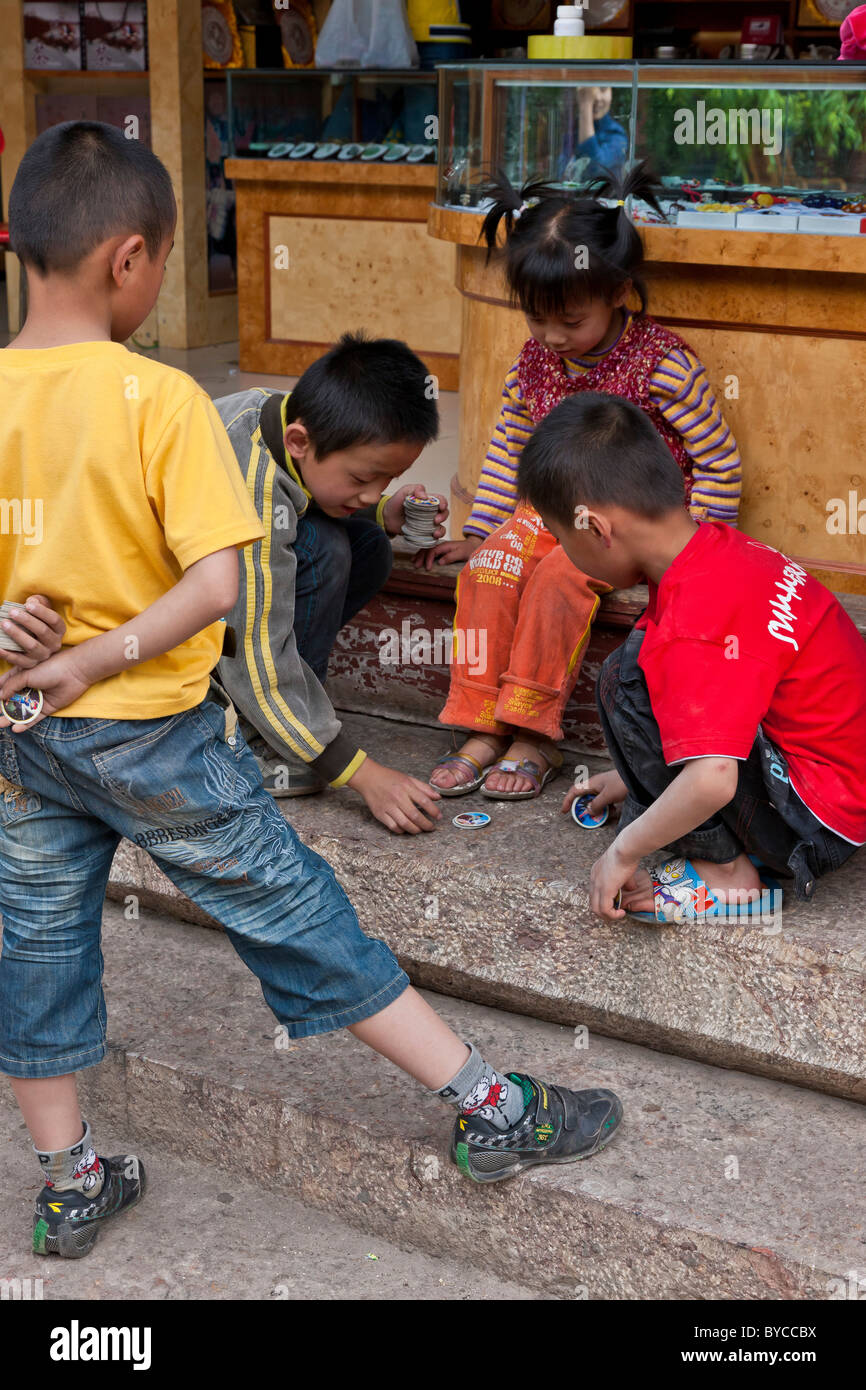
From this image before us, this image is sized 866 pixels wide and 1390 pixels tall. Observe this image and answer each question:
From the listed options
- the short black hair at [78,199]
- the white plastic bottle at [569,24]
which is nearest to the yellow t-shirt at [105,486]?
the short black hair at [78,199]

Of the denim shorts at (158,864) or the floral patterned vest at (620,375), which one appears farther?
the floral patterned vest at (620,375)

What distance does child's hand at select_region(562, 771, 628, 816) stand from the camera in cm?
236

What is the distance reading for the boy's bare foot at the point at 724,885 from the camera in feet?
6.73

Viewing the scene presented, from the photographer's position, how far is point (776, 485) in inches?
122

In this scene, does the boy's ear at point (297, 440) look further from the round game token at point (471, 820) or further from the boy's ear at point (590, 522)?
the round game token at point (471, 820)

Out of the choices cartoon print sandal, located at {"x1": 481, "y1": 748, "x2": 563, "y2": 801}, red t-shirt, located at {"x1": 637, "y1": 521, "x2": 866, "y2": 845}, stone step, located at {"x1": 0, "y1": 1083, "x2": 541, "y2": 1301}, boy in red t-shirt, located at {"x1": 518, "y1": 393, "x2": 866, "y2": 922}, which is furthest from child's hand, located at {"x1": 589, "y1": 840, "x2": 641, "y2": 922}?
stone step, located at {"x1": 0, "y1": 1083, "x2": 541, "y2": 1301}

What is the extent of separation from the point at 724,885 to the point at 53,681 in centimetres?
102

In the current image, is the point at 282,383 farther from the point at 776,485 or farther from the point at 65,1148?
the point at 65,1148

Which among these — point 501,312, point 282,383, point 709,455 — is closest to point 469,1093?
point 709,455

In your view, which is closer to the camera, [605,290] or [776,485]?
[605,290]

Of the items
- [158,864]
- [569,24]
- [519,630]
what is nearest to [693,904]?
[519,630]

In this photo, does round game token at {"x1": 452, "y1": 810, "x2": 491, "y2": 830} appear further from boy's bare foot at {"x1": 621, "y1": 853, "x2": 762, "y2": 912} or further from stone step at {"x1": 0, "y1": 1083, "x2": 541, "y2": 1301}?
stone step at {"x1": 0, "y1": 1083, "x2": 541, "y2": 1301}

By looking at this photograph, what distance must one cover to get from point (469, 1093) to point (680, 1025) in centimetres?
43

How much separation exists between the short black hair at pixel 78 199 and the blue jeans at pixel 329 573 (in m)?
0.88
